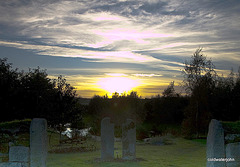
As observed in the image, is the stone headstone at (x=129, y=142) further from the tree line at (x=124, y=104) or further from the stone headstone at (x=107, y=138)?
the tree line at (x=124, y=104)

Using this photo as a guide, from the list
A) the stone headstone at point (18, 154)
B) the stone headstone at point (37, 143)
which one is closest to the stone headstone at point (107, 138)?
the stone headstone at point (37, 143)

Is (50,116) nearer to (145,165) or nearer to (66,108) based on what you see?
(66,108)

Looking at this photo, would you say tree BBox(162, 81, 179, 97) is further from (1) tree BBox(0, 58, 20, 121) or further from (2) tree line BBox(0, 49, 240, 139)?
(1) tree BBox(0, 58, 20, 121)

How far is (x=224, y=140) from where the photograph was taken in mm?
8836

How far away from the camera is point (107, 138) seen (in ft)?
39.2

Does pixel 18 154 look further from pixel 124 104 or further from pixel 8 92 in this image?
pixel 124 104

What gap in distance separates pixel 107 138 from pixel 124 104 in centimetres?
1981

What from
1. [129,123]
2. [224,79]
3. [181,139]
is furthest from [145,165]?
[224,79]

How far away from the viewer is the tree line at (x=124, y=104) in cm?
2065

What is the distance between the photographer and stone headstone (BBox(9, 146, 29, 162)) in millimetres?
9289

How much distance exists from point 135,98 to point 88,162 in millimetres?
21422

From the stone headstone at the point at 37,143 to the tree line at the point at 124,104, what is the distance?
10570 mm

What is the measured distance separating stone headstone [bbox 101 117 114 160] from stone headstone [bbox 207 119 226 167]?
185 inches

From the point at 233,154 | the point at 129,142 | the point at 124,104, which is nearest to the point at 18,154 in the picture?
the point at 129,142
